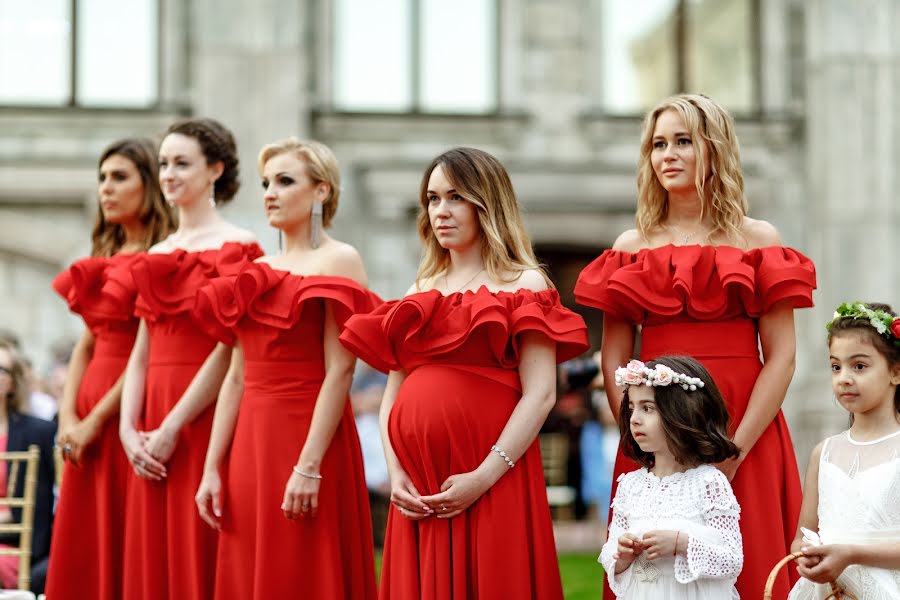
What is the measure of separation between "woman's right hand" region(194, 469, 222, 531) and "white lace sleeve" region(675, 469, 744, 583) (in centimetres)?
194

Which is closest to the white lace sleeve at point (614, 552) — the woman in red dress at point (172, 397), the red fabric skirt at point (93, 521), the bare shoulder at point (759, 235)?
the bare shoulder at point (759, 235)

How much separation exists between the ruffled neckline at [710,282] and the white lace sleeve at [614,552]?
67 centimetres

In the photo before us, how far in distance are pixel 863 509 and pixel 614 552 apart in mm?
806

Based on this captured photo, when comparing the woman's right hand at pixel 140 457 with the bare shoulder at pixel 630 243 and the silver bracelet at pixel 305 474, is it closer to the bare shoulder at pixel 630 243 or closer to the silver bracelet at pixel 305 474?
the silver bracelet at pixel 305 474

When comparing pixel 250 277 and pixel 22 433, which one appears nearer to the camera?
pixel 250 277

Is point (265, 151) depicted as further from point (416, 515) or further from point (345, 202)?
point (345, 202)

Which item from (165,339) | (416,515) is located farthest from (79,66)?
(416,515)

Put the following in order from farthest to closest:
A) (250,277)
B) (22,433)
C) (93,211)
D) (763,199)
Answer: (763,199) → (93,211) → (22,433) → (250,277)

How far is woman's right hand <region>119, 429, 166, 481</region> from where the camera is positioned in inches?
232

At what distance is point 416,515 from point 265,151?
1815mm

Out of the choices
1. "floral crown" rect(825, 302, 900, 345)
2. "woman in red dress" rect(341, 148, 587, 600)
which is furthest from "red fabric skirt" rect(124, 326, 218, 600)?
"floral crown" rect(825, 302, 900, 345)

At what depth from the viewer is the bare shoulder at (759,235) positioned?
203 inches

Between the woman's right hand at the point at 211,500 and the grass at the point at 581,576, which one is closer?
the woman's right hand at the point at 211,500

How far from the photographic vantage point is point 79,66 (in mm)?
14281
